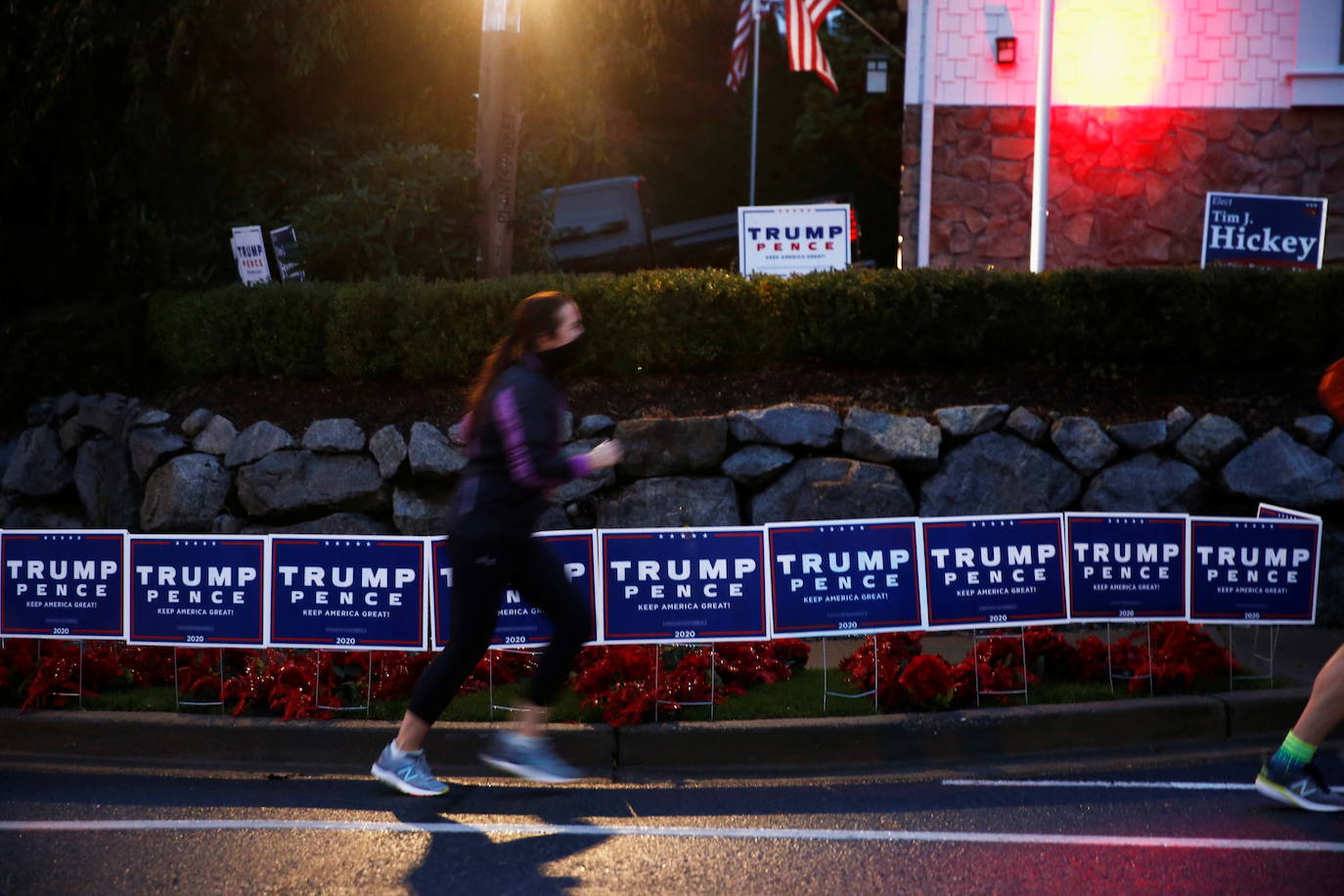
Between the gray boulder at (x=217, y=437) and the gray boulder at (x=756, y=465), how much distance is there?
3.41m

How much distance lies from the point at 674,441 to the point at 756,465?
1.75 ft

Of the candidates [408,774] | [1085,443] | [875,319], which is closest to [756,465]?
[875,319]

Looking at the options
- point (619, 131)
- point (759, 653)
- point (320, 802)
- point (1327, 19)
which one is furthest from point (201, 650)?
point (619, 131)

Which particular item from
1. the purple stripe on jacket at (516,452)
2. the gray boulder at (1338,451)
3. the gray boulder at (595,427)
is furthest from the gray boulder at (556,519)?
the gray boulder at (1338,451)

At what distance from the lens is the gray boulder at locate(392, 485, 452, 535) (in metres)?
8.89

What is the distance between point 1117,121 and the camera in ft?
42.3

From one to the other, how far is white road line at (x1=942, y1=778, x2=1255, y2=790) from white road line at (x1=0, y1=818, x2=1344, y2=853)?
2.26 ft

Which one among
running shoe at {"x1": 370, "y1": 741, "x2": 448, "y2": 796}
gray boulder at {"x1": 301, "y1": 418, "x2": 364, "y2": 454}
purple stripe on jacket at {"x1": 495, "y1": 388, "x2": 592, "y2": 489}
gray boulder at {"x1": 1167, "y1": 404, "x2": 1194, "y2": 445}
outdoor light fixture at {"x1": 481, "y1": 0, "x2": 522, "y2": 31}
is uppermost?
outdoor light fixture at {"x1": 481, "y1": 0, "x2": 522, "y2": 31}

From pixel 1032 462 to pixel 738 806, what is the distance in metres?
4.21

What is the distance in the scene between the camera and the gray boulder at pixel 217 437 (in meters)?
9.42

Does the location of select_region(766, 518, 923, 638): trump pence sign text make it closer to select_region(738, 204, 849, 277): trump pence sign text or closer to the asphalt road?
the asphalt road

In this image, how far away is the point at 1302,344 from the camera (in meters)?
9.18

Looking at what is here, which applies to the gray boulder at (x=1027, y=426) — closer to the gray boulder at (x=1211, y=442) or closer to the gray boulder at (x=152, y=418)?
the gray boulder at (x=1211, y=442)

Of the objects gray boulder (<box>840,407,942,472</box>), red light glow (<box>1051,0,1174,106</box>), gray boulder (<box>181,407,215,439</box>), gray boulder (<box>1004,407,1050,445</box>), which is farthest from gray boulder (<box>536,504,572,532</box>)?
red light glow (<box>1051,0,1174,106</box>)
